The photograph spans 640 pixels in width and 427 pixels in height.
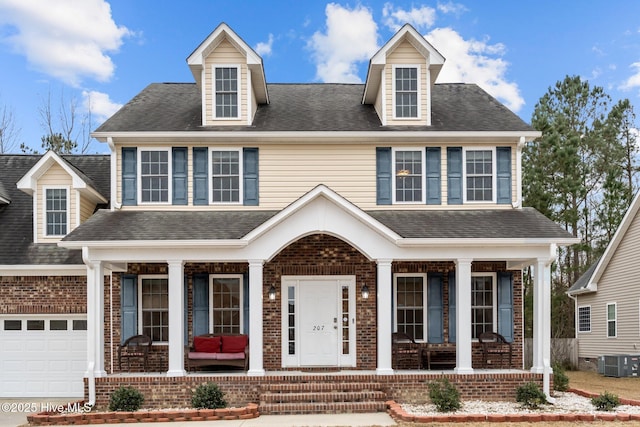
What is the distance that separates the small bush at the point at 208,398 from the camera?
13.4 metres

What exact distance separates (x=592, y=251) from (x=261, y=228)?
20.7 meters

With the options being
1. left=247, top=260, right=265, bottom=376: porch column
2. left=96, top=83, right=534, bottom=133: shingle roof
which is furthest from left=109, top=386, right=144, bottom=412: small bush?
left=96, top=83, right=534, bottom=133: shingle roof

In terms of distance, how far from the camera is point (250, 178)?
16438mm

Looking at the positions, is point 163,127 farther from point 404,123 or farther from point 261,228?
point 404,123

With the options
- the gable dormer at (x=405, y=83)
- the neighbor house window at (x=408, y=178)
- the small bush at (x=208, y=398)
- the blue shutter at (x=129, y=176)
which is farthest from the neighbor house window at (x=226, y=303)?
the gable dormer at (x=405, y=83)

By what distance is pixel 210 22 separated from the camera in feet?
55.5

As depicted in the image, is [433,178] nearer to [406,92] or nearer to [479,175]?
[479,175]

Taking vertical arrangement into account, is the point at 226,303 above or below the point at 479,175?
below

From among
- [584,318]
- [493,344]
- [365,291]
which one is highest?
[365,291]

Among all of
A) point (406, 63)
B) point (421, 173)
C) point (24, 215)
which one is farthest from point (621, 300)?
point (24, 215)

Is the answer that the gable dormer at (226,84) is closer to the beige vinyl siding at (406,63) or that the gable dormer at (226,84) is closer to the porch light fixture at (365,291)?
the beige vinyl siding at (406,63)

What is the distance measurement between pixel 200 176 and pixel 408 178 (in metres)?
5.07

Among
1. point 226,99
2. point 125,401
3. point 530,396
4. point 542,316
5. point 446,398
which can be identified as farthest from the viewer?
point 226,99

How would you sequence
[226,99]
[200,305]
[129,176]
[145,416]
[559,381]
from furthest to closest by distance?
[226,99] → [129,176] → [200,305] → [559,381] → [145,416]
